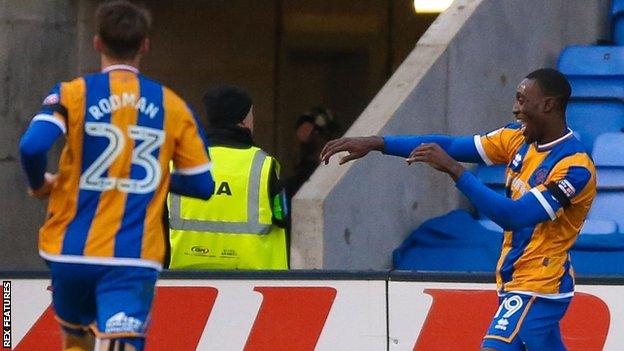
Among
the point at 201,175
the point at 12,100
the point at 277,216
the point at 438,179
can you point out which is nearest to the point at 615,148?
the point at 438,179

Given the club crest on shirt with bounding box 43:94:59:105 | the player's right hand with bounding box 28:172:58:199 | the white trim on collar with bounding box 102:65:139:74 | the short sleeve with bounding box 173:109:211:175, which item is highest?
the white trim on collar with bounding box 102:65:139:74

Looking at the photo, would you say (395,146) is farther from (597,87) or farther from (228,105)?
(597,87)

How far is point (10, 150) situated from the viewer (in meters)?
13.6

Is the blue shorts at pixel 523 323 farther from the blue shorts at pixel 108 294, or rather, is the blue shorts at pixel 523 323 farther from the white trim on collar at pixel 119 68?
the white trim on collar at pixel 119 68

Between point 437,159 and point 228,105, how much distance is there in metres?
2.11

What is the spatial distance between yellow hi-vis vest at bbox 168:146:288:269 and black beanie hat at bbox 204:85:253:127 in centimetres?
16

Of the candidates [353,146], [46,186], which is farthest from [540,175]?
[46,186]

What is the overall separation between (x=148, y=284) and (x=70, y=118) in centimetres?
74

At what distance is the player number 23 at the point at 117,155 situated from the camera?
6406mm

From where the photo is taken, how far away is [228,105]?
889cm

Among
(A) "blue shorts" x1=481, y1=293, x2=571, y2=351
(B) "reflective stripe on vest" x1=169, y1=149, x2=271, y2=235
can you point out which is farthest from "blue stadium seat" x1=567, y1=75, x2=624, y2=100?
(A) "blue shorts" x1=481, y1=293, x2=571, y2=351

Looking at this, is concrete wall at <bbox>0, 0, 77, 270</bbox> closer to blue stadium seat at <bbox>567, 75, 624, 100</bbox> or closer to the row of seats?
the row of seats

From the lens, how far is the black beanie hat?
8883mm

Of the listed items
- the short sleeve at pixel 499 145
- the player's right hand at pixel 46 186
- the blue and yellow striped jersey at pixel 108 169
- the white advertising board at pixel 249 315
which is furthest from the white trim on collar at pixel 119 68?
the white advertising board at pixel 249 315
